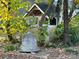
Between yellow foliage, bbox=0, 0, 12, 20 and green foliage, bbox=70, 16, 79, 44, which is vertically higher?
yellow foliage, bbox=0, 0, 12, 20

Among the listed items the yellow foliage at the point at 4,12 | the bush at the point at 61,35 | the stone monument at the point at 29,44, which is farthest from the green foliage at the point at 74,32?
the yellow foliage at the point at 4,12

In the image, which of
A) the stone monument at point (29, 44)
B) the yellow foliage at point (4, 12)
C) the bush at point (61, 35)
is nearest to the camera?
the stone monument at point (29, 44)

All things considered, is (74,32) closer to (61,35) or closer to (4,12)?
(61,35)

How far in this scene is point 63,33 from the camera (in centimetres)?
1307

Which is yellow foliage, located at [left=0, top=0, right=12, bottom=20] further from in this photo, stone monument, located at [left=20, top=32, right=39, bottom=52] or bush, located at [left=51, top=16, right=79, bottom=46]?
bush, located at [left=51, top=16, right=79, bottom=46]

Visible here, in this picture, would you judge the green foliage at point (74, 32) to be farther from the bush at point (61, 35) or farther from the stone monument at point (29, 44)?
the stone monument at point (29, 44)

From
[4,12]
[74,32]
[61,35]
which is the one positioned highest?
[4,12]

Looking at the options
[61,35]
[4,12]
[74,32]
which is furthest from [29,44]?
[74,32]

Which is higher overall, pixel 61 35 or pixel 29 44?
pixel 61 35

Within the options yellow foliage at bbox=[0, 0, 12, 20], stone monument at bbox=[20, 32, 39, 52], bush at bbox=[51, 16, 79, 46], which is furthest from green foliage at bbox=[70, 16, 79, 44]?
yellow foliage at bbox=[0, 0, 12, 20]

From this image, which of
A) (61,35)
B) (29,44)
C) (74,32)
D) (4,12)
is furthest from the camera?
(74,32)

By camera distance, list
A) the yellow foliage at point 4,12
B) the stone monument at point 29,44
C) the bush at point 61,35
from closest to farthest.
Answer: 1. the stone monument at point 29,44
2. the yellow foliage at point 4,12
3. the bush at point 61,35

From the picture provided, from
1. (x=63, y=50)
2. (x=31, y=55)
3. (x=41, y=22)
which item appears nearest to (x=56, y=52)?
(x=63, y=50)

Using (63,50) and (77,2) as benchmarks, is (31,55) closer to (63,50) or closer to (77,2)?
(63,50)
